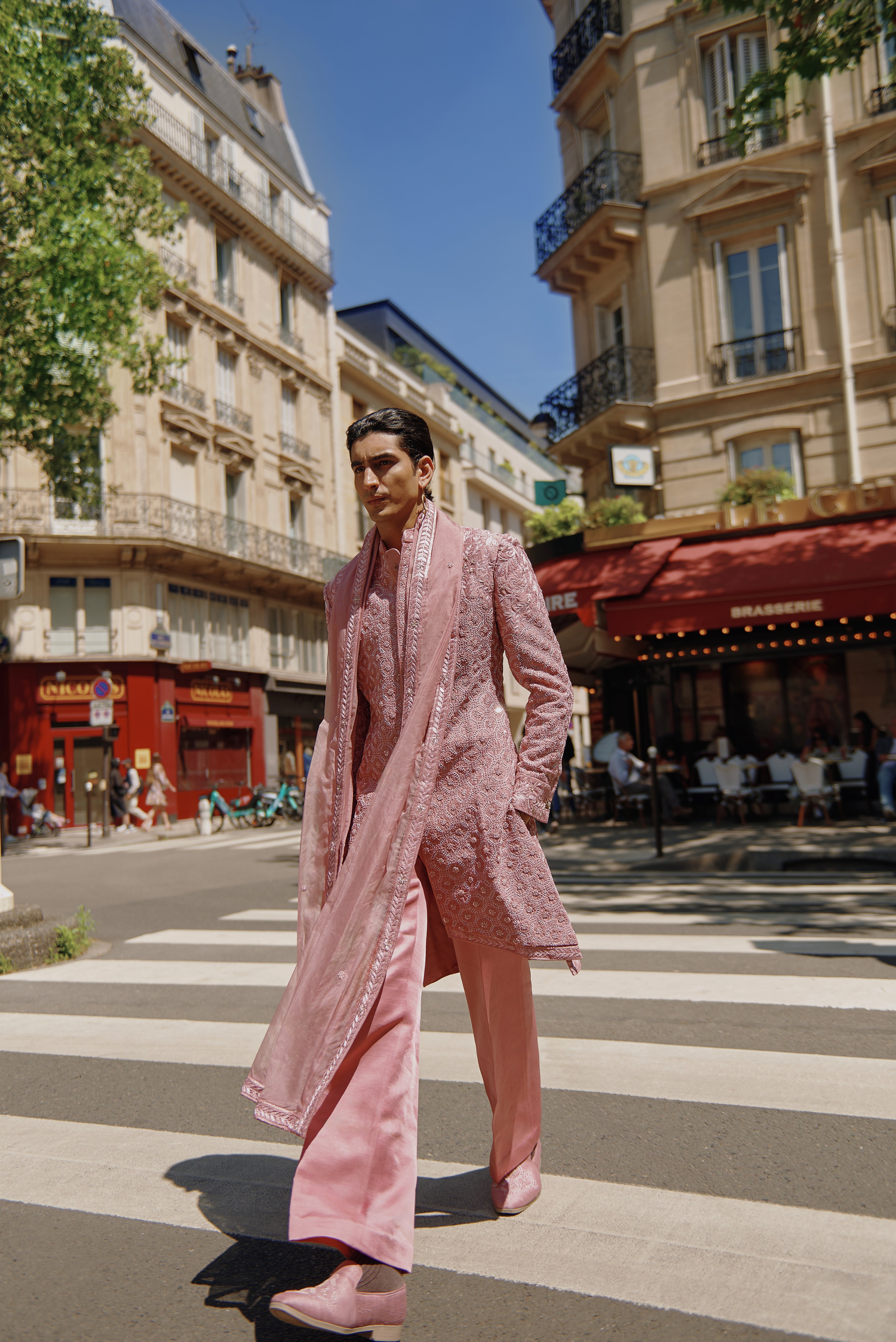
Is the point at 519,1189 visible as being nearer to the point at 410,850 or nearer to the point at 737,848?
the point at 410,850

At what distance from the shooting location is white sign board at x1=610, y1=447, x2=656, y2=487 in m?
18.1

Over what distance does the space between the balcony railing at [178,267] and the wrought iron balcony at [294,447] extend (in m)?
5.37

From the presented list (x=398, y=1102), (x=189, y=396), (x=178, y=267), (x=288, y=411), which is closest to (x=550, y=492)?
(x=189, y=396)

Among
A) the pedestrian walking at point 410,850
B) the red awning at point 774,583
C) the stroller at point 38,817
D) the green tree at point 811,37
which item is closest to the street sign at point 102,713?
the stroller at point 38,817

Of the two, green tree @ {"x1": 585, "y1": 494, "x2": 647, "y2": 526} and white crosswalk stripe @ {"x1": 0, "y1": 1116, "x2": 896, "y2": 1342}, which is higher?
green tree @ {"x1": 585, "y1": 494, "x2": 647, "y2": 526}

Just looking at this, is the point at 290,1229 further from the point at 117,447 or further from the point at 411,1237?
the point at 117,447

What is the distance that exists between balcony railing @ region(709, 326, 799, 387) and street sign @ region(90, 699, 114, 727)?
12.7m

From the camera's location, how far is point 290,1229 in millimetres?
2066

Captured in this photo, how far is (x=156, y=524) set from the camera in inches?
1039

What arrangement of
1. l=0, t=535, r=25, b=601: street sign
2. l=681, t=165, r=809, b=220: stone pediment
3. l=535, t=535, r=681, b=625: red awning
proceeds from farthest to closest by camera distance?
l=681, t=165, r=809, b=220: stone pediment < l=535, t=535, r=681, b=625: red awning < l=0, t=535, r=25, b=601: street sign

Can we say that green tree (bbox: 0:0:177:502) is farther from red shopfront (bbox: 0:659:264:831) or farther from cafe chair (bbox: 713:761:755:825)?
cafe chair (bbox: 713:761:755:825)

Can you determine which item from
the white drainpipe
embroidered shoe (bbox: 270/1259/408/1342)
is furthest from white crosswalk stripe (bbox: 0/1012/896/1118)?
the white drainpipe

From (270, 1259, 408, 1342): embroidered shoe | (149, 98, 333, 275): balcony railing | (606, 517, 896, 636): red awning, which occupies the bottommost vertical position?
(270, 1259, 408, 1342): embroidered shoe

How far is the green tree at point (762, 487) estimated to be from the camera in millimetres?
16172
